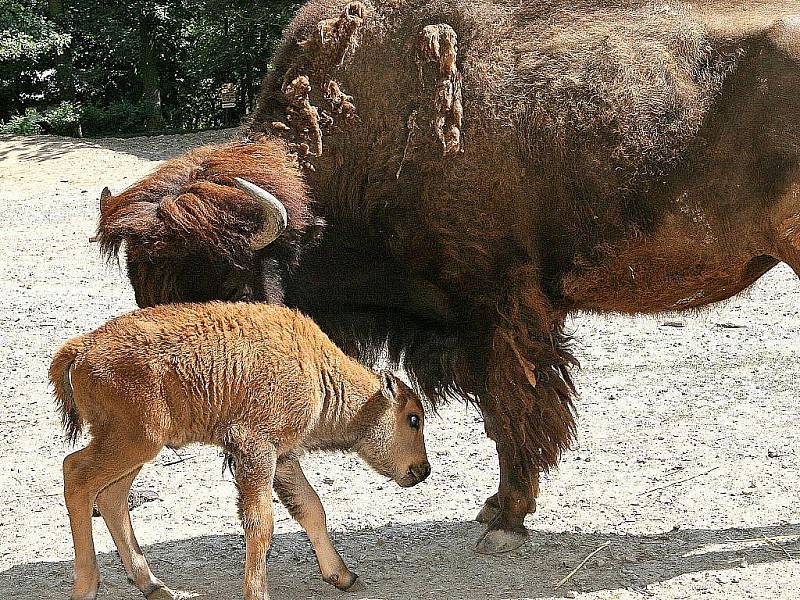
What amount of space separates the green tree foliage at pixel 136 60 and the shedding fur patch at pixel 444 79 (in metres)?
14.3

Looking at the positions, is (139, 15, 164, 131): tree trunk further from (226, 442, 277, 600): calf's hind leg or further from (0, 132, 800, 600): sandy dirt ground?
(226, 442, 277, 600): calf's hind leg

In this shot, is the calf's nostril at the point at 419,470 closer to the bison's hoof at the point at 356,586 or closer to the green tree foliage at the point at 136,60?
the bison's hoof at the point at 356,586

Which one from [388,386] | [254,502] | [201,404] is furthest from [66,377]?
[388,386]

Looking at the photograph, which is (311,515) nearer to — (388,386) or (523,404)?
(388,386)

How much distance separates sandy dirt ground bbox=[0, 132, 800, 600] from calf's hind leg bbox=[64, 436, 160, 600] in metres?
0.28

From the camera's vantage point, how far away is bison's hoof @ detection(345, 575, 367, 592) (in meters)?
4.37

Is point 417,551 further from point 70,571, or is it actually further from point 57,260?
point 57,260

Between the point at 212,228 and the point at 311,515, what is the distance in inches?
48.7

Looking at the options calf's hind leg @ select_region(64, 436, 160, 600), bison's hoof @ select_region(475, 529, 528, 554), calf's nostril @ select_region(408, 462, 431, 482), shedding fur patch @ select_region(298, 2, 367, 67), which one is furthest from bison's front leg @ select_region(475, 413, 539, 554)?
shedding fur patch @ select_region(298, 2, 367, 67)

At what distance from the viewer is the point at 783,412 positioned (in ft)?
20.3

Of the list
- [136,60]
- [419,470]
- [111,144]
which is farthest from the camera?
[136,60]

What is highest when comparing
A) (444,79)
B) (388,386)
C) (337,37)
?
(337,37)

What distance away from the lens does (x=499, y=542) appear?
4.80 metres

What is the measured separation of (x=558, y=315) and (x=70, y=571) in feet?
8.02
